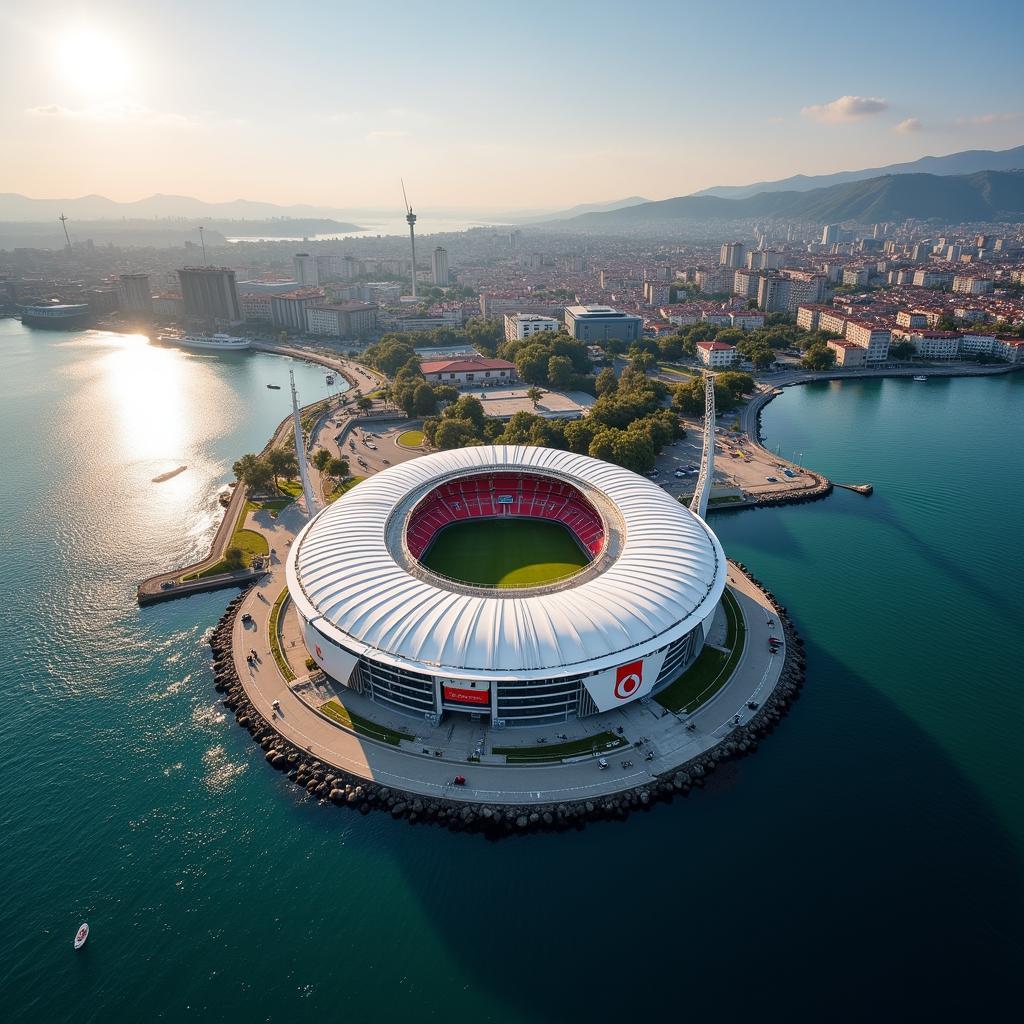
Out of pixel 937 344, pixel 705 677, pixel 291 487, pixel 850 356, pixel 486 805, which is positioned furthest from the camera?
pixel 937 344

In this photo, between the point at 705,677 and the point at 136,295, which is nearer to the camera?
the point at 705,677

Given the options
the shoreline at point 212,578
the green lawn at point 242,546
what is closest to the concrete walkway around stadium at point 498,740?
the shoreline at point 212,578

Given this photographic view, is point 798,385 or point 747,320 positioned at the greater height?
point 747,320

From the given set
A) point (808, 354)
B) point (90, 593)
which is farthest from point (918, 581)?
point (808, 354)

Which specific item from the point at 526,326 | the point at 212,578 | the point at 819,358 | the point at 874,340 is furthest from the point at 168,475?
the point at 874,340

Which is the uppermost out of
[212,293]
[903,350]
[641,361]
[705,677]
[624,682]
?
[212,293]

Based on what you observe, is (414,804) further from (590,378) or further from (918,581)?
(590,378)

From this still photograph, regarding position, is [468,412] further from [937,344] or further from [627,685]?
[937,344]

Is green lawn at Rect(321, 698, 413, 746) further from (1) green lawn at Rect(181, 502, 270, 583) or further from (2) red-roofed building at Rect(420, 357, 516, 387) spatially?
(2) red-roofed building at Rect(420, 357, 516, 387)
